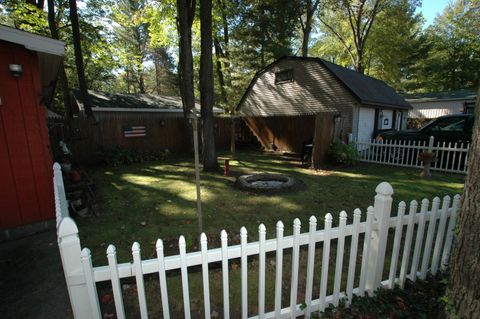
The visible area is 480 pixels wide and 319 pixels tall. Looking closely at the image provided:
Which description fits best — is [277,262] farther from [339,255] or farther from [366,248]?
[366,248]

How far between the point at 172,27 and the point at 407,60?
27464mm

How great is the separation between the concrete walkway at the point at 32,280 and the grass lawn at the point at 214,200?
0.48m

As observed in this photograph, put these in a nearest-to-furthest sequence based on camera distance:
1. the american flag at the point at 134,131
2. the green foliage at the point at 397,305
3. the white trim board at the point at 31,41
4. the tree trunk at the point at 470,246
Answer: the tree trunk at the point at 470,246
the green foliage at the point at 397,305
the white trim board at the point at 31,41
the american flag at the point at 134,131

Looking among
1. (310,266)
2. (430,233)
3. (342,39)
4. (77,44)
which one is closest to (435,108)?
(342,39)

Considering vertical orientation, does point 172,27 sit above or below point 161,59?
below

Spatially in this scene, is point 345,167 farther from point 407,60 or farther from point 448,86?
point 448,86

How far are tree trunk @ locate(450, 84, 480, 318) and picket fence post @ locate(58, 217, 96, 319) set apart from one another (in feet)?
8.82

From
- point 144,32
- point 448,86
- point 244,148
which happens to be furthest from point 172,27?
point 448,86

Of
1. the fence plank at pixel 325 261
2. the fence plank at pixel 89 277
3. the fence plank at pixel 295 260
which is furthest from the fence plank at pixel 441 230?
the fence plank at pixel 89 277

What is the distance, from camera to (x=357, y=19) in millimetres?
22141

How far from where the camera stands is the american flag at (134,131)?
1089cm

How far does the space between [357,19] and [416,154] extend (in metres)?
18.6

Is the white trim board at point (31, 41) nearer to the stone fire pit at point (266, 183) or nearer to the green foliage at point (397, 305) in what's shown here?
the stone fire pit at point (266, 183)

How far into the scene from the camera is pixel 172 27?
52.5 feet
